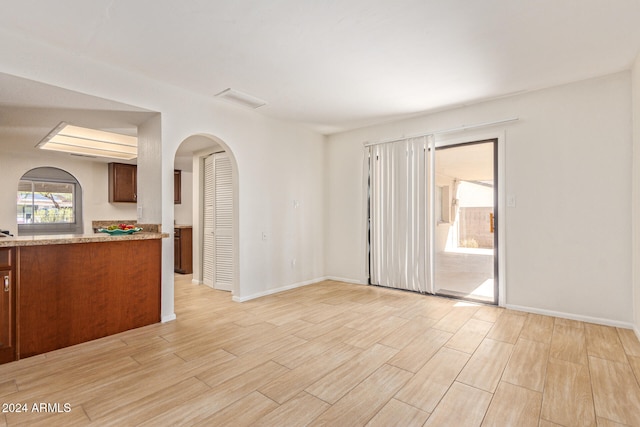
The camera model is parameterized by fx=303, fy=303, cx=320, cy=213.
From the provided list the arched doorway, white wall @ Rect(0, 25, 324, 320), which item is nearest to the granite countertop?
white wall @ Rect(0, 25, 324, 320)

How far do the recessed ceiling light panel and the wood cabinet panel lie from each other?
2.37 m

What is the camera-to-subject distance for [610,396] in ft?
6.16

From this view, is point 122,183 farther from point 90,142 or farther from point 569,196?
point 569,196

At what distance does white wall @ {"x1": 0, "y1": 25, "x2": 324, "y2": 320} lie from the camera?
259cm

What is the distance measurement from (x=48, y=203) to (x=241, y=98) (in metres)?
4.62

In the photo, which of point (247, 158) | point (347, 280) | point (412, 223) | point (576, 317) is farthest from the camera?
point (347, 280)

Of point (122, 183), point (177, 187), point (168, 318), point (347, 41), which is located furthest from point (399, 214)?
point (122, 183)

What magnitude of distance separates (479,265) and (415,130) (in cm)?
368

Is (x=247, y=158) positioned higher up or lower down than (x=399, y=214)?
higher up

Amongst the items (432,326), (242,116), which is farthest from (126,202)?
(432,326)

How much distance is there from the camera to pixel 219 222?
15.2 feet

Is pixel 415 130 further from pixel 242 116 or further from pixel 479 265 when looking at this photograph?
pixel 479 265

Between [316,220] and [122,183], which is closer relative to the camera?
[316,220]

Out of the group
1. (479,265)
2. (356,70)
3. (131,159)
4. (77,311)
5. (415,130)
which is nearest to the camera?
(77,311)
